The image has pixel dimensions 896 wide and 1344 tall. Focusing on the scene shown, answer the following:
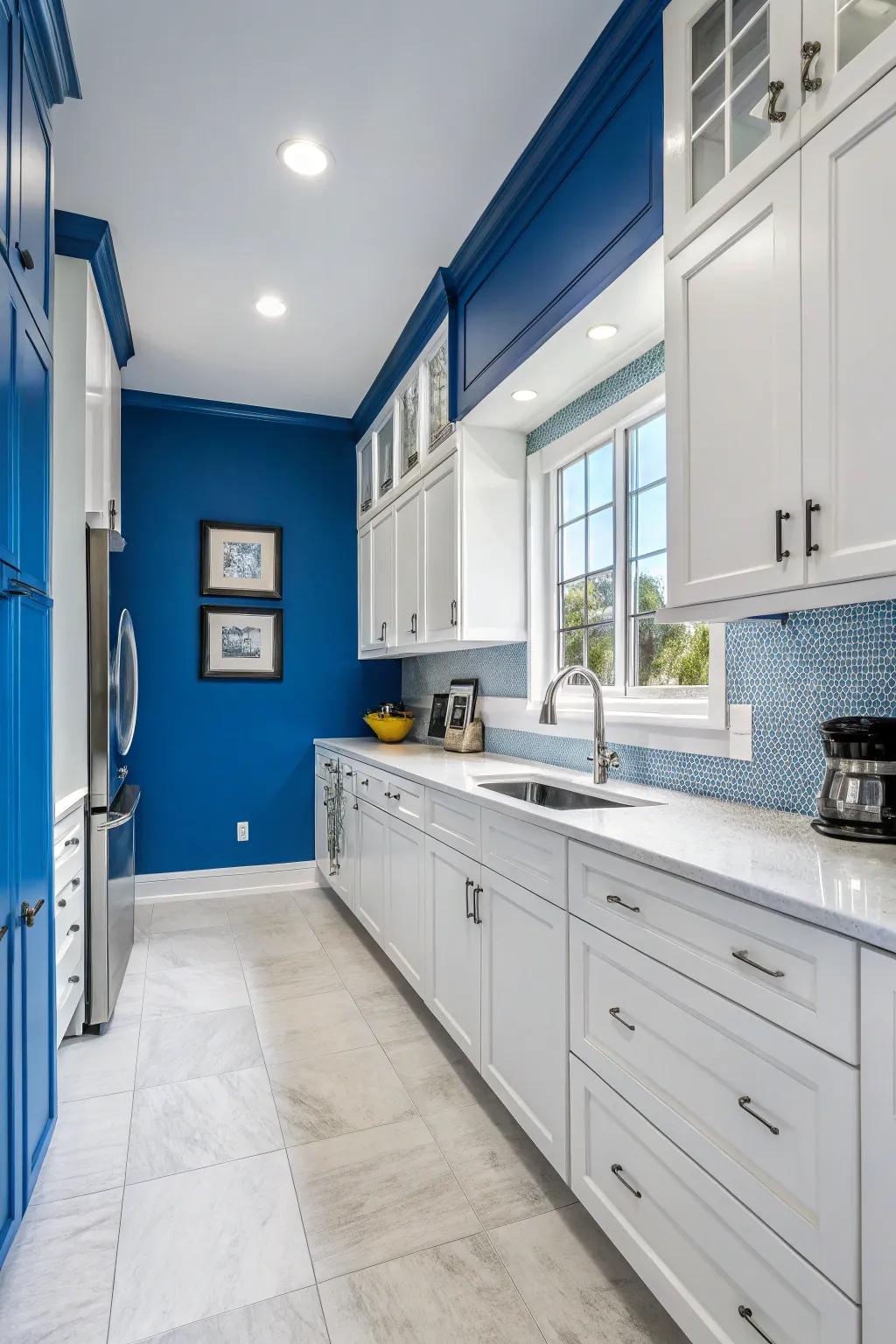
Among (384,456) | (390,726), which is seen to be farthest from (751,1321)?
(384,456)

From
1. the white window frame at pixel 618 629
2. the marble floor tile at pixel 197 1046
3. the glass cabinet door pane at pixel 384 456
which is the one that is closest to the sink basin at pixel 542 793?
the white window frame at pixel 618 629

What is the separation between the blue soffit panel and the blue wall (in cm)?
237

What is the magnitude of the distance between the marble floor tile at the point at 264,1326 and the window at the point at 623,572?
1734mm

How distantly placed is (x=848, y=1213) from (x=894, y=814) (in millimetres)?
Result: 646

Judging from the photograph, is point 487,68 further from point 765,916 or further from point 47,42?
point 765,916

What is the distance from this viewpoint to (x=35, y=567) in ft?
6.01

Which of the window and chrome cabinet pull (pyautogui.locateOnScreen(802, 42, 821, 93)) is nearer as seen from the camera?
chrome cabinet pull (pyautogui.locateOnScreen(802, 42, 821, 93))

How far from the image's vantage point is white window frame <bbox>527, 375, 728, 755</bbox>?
2068mm

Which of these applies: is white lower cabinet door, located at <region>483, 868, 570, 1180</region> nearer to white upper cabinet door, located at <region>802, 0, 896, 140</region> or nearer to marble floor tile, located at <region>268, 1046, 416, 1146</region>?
marble floor tile, located at <region>268, 1046, 416, 1146</region>

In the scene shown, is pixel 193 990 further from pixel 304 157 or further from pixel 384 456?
pixel 304 157

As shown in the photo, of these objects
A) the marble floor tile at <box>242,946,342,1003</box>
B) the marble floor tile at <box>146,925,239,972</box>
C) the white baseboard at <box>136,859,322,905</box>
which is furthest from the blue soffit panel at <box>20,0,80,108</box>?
the white baseboard at <box>136,859,322,905</box>

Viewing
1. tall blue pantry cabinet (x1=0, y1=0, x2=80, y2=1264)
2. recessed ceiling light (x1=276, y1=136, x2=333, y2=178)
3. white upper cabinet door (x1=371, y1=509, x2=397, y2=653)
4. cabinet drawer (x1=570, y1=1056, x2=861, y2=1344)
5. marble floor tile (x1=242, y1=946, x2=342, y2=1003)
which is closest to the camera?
cabinet drawer (x1=570, y1=1056, x2=861, y2=1344)

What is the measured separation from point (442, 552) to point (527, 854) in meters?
1.72

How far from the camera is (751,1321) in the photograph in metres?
1.12
